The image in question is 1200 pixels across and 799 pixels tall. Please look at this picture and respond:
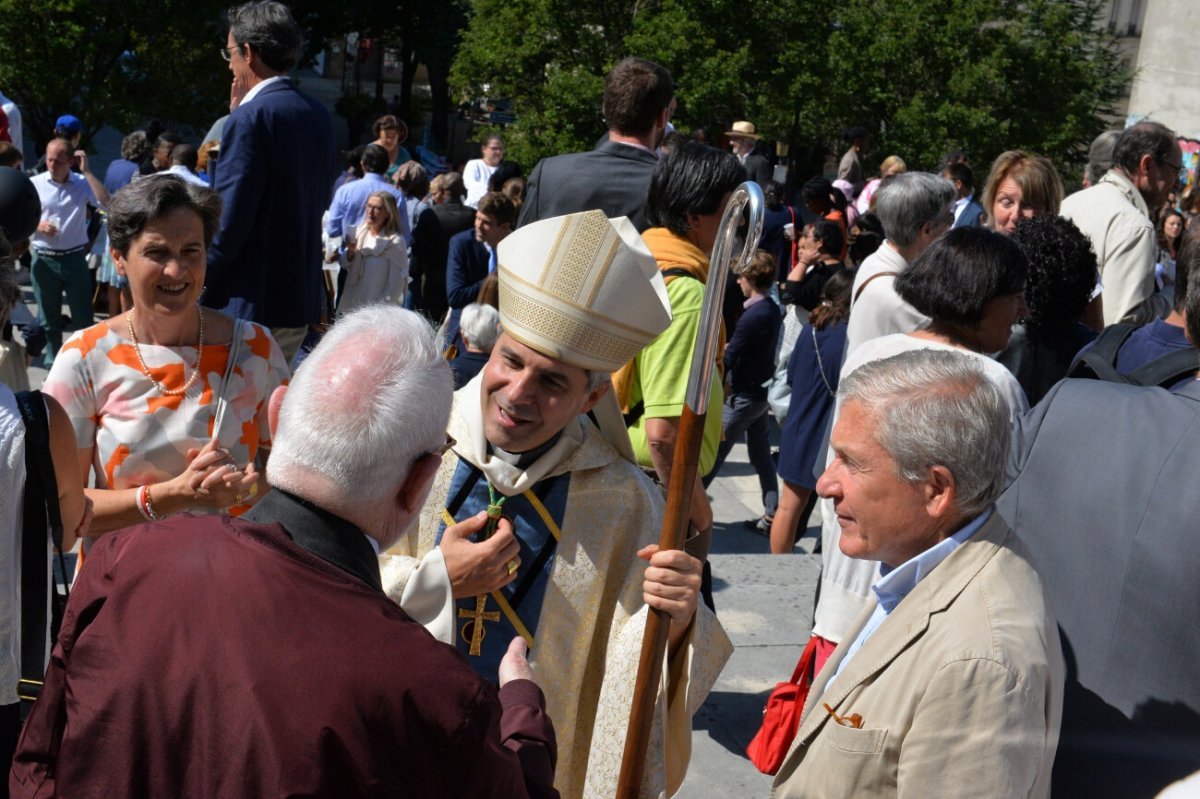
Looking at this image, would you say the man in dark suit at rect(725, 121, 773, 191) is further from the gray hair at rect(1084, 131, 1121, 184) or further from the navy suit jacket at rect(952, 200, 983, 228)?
the gray hair at rect(1084, 131, 1121, 184)

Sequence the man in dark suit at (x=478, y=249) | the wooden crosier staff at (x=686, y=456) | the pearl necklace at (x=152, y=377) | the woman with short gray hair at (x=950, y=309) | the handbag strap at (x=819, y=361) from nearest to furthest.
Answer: the wooden crosier staff at (x=686, y=456)
the pearl necklace at (x=152, y=377)
the woman with short gray hair at (x=950, y=309)
the handbag strap at (x=819, y=361)
the man in dark suit at (x=478, y=249)

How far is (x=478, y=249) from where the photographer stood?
29.3 ft

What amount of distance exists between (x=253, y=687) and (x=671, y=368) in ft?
7.08

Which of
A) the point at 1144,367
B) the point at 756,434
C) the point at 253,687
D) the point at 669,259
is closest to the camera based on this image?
the point at 253,687

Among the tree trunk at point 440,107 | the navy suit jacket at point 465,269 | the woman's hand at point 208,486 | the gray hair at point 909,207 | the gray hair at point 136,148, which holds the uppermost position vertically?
the gray hair at point 909,207

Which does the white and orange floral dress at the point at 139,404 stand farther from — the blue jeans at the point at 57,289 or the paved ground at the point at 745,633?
the blue jeans at the point at 57,289

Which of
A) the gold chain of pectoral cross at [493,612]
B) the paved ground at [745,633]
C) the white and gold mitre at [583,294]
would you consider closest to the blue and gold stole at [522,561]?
the gold chain of pectoral cross at [493,612]

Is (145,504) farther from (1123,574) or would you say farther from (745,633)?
(745,633)

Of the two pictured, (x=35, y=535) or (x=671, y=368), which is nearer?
(x=35, y=535)

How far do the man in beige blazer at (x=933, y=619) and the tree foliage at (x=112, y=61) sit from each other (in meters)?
17.5

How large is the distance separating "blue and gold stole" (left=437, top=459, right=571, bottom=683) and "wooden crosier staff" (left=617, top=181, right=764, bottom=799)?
1.27ft

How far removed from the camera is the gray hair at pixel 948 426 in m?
2.32

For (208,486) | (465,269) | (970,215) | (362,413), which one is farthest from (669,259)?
(970,215)

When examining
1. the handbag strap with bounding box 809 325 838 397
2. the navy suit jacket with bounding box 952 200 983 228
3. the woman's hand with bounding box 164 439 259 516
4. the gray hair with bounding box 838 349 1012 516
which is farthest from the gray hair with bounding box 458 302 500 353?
the navy suit jacket with bounding box 952 200 983 228
